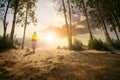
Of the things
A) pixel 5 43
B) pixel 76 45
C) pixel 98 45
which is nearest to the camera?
pixel 5 43

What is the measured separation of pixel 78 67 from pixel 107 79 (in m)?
2.05

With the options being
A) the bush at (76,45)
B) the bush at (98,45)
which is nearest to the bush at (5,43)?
the bush at (76,45)

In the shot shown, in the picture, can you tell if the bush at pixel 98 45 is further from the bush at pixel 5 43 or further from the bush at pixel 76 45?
the bush at pixel 5 43

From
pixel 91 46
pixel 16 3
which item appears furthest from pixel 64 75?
pixel 16 3

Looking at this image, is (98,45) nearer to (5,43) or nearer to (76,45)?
(76,45)

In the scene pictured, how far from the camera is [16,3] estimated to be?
21906 mm

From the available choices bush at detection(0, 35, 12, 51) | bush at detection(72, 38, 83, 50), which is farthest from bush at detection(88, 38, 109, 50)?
bush at detection(0, 35, 12, 51)

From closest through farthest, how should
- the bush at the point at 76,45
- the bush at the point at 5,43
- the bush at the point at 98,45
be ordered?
the bush at the point at 5,43 < the bush at the point at 98,45 < the bush at the point at 76,45

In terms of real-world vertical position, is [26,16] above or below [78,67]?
above

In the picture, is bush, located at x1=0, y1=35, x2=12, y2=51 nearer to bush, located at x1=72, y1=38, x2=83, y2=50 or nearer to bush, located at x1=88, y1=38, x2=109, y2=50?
bush, located at x1=72, y1=38, x2=83, y2=50

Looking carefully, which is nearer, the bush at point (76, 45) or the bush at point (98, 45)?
the bush at point (98, 45)

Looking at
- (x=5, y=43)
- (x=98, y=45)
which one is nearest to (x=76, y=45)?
(x=98, y=45)

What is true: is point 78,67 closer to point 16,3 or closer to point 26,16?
point 16,3

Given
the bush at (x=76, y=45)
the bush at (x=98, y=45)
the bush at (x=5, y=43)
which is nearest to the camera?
the bush at (x=5, y=43)
